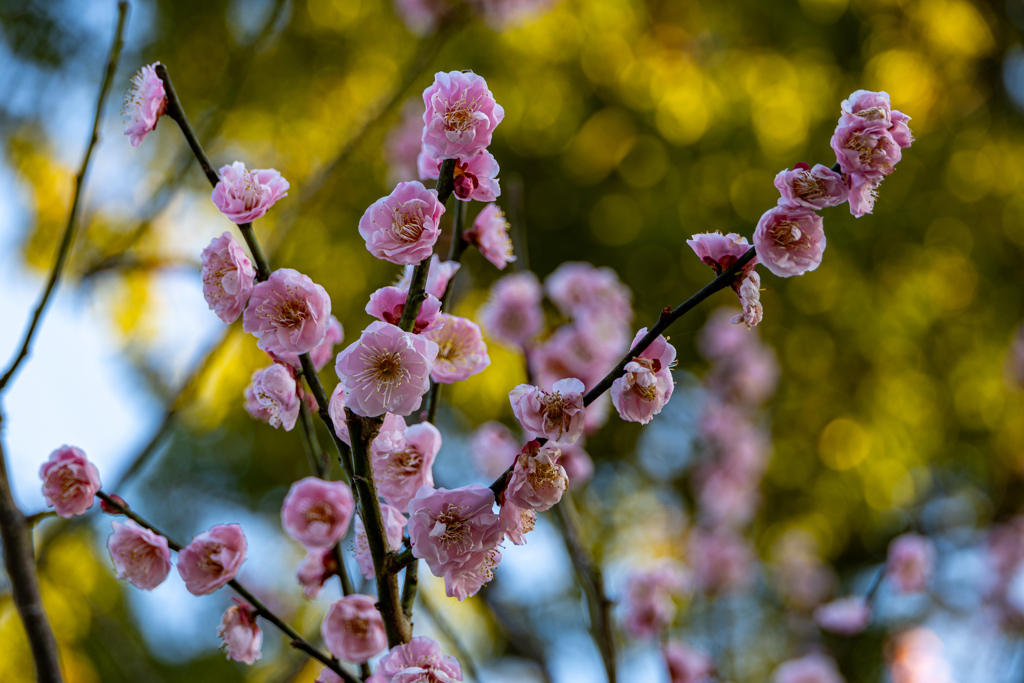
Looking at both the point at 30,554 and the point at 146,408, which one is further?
the point at 146,408

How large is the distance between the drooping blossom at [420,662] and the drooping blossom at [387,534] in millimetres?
69

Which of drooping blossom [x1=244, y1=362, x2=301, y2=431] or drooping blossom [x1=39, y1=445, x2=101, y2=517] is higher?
drooping blossom [x1=244, y1=362, x2=301, y2=431]

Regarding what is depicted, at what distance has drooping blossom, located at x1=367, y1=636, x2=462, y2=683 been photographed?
0.44 m

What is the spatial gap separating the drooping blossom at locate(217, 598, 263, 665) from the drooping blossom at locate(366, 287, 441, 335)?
28 centimetres

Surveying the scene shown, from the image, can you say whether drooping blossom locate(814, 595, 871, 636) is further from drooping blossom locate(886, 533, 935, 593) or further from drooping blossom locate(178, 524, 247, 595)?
drooping blossom locate(178, 524, 247, 595)

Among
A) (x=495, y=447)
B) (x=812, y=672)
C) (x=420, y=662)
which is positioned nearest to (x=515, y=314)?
(x=495, y=447)

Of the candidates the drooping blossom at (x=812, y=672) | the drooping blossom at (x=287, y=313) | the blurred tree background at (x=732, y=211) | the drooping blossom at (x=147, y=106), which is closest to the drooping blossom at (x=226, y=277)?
the drooping blossom at (x=287, y=313)

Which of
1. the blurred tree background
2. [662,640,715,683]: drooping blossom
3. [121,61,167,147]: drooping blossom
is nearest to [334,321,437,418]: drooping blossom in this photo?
[121,61,167,147]: drooping blossom

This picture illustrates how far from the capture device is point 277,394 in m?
0.49

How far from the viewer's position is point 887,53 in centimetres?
306

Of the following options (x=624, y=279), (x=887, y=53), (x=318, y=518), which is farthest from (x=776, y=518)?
(x=318, y=518)

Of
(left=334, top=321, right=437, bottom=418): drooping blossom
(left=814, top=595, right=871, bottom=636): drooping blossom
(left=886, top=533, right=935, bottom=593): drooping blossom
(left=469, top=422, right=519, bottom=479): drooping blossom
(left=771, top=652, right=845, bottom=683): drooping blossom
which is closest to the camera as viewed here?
(left=334, top=321, right=437, bottom=418): drooping blossom

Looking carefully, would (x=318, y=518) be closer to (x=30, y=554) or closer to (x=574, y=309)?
(x=30, y=554)

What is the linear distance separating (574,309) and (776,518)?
2.56 meters
